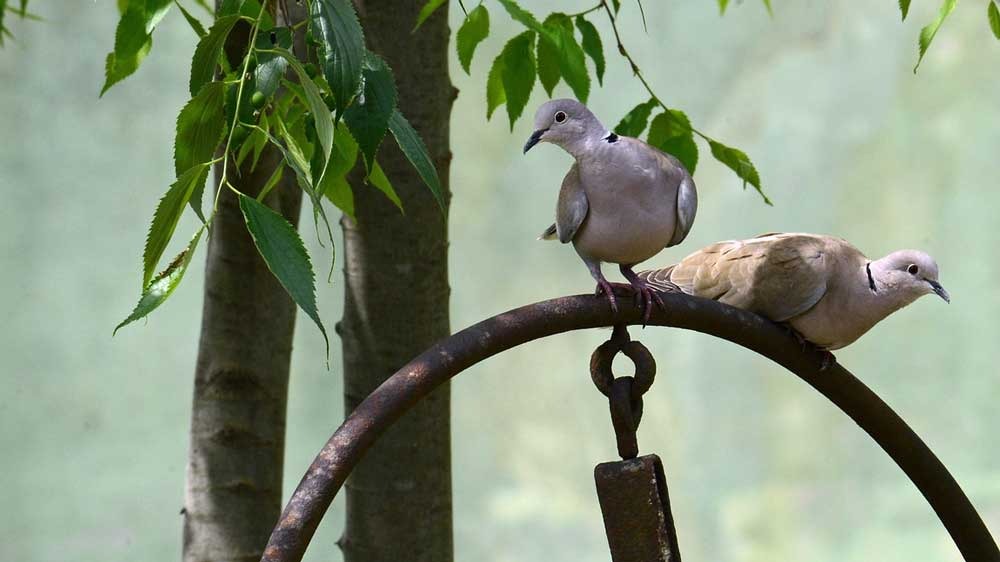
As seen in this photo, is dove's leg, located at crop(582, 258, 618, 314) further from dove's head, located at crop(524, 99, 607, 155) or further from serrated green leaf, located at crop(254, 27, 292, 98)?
serrated green leaf, located at crop(254, 27, 292, 98)

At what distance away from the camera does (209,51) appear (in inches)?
23.2

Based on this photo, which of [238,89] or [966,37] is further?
[966,37]

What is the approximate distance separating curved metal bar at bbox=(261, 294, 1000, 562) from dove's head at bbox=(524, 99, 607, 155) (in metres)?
0.19

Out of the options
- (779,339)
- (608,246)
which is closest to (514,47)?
(608,246)

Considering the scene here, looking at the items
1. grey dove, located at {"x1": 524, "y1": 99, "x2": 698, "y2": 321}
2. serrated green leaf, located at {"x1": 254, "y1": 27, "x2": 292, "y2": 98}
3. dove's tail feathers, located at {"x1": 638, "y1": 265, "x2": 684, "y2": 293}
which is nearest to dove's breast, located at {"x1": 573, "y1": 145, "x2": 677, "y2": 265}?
grey dove, located at {"x1": 524, "y1": 99, "x2": 698, "y2": 321}

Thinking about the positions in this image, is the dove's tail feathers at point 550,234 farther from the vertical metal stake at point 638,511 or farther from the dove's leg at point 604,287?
the vertical metal stake at point 638,511

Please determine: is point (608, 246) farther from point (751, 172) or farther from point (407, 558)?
point (407, 558)

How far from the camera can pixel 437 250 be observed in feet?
3.46

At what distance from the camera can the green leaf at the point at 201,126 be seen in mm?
585

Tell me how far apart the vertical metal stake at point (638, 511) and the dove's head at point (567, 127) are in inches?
13.1

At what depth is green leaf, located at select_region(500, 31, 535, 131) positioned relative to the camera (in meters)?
0.90

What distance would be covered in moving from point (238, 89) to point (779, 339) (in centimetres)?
49

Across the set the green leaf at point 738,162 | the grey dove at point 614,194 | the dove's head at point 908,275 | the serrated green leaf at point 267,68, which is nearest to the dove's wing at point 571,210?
the grey dove at point 614,194

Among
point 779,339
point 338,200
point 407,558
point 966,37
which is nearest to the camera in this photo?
point 338,200
